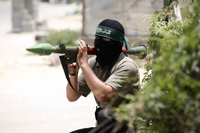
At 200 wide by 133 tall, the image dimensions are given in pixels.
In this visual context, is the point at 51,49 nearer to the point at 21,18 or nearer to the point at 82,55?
the point at 82,55

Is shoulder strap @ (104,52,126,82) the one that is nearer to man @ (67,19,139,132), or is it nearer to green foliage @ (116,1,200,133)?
man @ (67,19,139,132)

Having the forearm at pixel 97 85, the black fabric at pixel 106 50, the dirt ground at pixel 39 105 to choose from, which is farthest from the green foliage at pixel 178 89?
the dirt ground at pixel 39 105

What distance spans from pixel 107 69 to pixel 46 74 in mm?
6691

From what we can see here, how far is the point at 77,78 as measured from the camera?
123 inches

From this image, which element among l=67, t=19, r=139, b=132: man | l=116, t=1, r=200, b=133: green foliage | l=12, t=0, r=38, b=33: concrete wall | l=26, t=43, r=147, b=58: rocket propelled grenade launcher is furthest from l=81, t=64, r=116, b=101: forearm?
l=12, t=0, r=38, b=33: concrete wall

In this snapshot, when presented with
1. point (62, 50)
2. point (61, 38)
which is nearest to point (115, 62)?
point (62, 50)

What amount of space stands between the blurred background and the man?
0.83 feet

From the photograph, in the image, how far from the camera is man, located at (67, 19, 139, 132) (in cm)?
268

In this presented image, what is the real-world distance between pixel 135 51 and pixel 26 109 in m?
2.74

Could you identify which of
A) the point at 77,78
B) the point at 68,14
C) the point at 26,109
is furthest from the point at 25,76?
the point at 68,14

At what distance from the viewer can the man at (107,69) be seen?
268cm

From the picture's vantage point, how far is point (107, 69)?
3.00 m

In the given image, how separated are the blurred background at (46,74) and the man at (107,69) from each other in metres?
0.25

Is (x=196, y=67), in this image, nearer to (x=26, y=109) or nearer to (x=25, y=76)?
(x=26, y=109)
